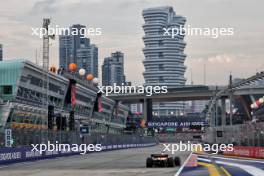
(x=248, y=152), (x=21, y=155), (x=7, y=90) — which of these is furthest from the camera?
(x=7, y=90)

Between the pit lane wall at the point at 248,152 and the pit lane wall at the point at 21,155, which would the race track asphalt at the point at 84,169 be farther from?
the pit lane wall at the point at 248,152

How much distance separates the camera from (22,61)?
316 feet

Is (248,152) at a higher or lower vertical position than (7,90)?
lower

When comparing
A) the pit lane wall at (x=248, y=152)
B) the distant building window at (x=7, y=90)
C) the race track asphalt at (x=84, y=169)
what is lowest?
the race track asphalt at (x=84, y=169)

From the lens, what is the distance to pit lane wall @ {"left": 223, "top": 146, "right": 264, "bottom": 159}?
44741 mm

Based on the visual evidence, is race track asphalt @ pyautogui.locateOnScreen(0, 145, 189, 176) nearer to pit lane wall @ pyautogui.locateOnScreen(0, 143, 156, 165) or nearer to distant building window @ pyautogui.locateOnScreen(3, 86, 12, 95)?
pit lane wall @ pyautogui.locateOnScreen(0, 143, 156, 165)

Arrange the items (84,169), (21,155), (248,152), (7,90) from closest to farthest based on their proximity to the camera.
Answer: (84,169) → (21,155) → (248,152) → (7,90)

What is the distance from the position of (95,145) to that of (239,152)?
25621 mm

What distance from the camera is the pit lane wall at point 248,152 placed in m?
44.7

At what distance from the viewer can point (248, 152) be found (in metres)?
49.2

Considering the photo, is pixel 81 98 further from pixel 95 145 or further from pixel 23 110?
pixel 95 145

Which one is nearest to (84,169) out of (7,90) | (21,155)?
(21,155)

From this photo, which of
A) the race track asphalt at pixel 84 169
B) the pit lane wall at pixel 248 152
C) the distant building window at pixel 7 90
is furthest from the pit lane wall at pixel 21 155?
the distant building window at pixel 7 90

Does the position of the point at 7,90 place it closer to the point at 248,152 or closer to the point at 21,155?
the point at 21,155
